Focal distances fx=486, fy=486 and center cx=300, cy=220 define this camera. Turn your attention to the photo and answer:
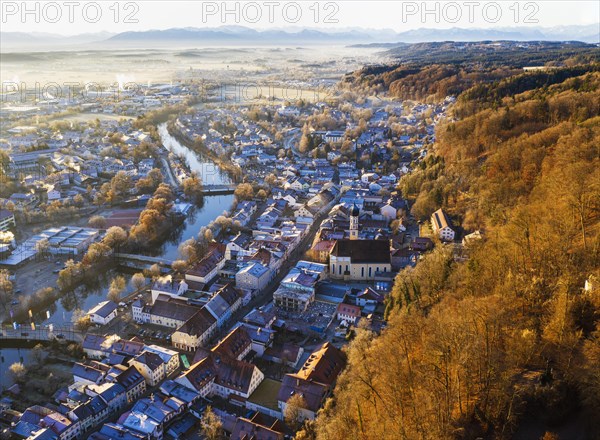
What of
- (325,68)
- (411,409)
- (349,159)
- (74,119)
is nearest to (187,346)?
(411,409)

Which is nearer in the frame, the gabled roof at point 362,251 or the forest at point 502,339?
the forest at point 502,339

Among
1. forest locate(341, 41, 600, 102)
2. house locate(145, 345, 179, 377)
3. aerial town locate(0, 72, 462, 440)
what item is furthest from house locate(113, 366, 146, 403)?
forest locate(341, 41, 600, 102)

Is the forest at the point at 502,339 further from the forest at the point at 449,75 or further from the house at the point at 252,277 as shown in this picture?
the forest at the point at 449,75

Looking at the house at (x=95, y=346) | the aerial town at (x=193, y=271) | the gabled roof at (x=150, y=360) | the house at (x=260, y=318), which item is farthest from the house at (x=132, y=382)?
the house at (x=260, y=318)

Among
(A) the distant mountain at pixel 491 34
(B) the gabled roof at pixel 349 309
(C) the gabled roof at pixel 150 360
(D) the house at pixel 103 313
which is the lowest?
(C) the gabled roof at pixel 150 360

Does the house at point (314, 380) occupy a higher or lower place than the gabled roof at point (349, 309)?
lower

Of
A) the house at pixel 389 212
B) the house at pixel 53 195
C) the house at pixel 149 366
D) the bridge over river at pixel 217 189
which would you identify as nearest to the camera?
the house at pixel 149 366

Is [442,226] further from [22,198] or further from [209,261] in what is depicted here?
[22,198]
